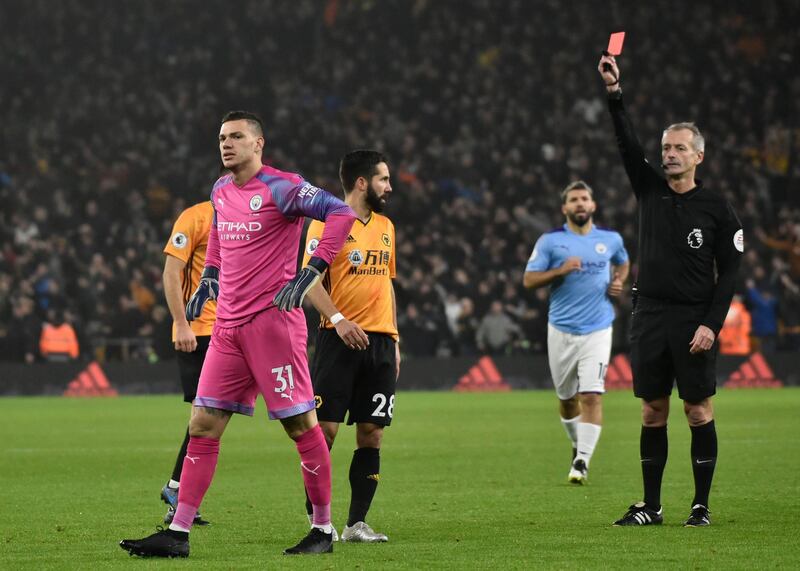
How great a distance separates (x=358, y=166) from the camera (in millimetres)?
8000

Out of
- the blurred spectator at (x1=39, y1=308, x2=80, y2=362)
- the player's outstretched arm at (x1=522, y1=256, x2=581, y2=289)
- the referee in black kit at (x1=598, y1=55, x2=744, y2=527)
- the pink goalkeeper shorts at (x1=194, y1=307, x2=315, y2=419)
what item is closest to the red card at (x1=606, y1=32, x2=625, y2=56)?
the referee in black kit at (x1=598, y1=55, x2=744, y2=527)

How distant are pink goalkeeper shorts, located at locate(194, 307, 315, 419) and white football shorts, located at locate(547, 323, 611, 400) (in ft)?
17.3

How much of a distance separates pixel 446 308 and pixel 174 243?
18694 mm

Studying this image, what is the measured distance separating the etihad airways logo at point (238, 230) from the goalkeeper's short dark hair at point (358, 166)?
1121mm

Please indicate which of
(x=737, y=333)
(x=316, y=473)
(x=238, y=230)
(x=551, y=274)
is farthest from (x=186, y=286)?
(x=737, y=333)

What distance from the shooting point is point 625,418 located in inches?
723

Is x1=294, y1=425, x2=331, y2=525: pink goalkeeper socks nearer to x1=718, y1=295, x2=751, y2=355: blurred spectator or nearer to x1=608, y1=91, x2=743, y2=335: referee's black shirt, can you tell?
x1=608, y1=91, x2=743, y2=335: referee's black shirt

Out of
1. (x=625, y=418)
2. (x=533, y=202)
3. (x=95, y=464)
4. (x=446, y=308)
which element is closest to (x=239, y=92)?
(x=533, y=202)

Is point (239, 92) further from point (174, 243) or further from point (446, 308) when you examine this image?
point (174, 243)

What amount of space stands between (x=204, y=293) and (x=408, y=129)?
1083 inches

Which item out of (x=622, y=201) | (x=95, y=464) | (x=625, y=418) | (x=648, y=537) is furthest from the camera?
(x=622, y=201)

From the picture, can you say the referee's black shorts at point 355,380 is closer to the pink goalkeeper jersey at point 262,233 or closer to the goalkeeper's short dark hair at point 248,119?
the pink goalkeeper jersey at point 262,233

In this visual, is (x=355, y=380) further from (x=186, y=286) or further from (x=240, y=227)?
(x=186, y=286)

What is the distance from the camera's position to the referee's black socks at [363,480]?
7.75 metres
